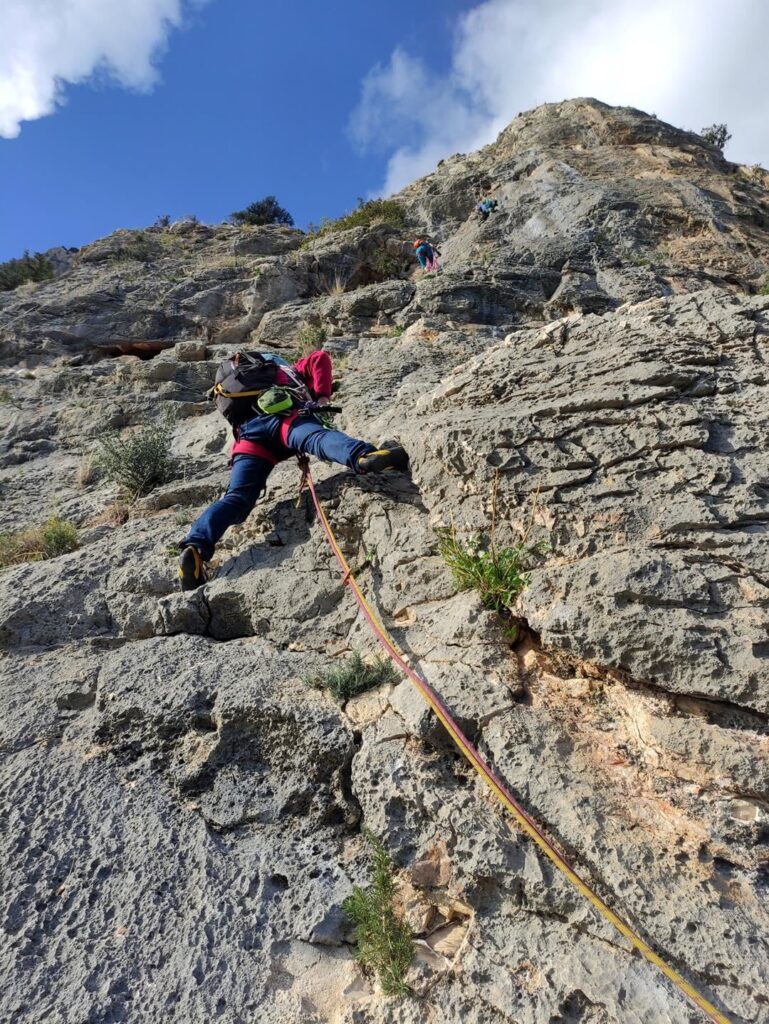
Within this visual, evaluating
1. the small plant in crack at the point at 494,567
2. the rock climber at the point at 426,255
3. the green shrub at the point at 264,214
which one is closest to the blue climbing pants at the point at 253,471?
the small plant in crack at the point at 494,567

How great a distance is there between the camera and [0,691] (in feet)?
11.3

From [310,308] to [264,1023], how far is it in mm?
9537

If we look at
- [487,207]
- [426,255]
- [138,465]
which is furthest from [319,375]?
[487,207]

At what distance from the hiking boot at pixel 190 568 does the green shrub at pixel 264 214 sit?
22736mm

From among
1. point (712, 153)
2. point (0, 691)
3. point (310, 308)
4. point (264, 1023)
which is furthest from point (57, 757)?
point (712, 153)

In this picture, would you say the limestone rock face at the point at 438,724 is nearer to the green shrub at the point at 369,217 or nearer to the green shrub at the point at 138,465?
the green shrub at the point at 138,465

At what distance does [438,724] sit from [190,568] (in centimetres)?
207

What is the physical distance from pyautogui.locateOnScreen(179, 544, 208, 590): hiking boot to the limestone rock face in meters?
0.16

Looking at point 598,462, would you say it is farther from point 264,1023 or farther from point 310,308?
point 310,308

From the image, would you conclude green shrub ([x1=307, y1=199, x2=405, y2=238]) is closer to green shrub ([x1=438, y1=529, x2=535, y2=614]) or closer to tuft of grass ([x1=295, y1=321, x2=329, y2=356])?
tuft of grass ([x1=295, y1=321, x2=329, y2=356])

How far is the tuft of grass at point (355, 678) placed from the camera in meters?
3.04

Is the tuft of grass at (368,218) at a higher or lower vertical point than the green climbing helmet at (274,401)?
higher

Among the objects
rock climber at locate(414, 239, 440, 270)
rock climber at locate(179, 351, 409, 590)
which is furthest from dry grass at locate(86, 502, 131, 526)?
rock climber at locate(414, 239, 440, 270)

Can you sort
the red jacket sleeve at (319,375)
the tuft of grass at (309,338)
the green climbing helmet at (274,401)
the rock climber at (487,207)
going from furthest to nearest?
the rock climber at (487,207), the tuft of grass at (309,338), the red jacket sleeve at (319,375), the green climbing helmet at (274,401)
